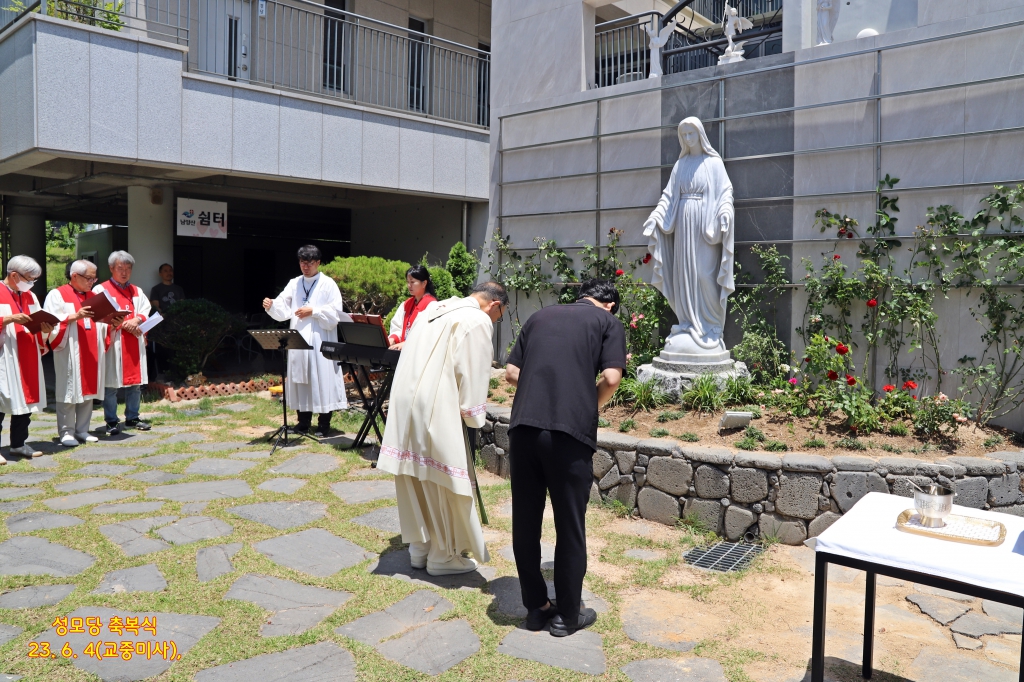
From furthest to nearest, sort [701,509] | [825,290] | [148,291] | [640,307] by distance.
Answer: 1. [148,291]
2. [640,307]
3. [825,290]
4. [701,509]

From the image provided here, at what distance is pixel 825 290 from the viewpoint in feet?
24.6

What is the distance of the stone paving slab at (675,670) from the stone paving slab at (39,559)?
3084 mm

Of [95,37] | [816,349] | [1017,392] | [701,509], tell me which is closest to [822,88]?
[816,349]

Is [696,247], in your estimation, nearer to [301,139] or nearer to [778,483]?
[778,483]

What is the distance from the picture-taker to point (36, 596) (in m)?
3.91

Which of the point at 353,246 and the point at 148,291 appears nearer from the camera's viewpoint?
the point at 148,291

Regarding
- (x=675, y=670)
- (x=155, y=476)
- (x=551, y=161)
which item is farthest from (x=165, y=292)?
(x=675, y=670)

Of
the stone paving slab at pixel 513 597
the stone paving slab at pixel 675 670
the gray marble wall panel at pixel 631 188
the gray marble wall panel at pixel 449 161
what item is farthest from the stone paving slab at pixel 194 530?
the gray marble wall panel at pixel 449 161

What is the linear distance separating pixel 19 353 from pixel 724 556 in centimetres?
614

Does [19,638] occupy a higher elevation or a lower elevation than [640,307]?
lower

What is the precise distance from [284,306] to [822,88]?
5829 mm

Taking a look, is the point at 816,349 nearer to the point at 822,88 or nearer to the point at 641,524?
the point at 641,524

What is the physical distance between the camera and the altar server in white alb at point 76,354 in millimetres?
7109

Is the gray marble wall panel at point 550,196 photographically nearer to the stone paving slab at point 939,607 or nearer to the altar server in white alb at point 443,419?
the altar server in white alb at point 443,419
